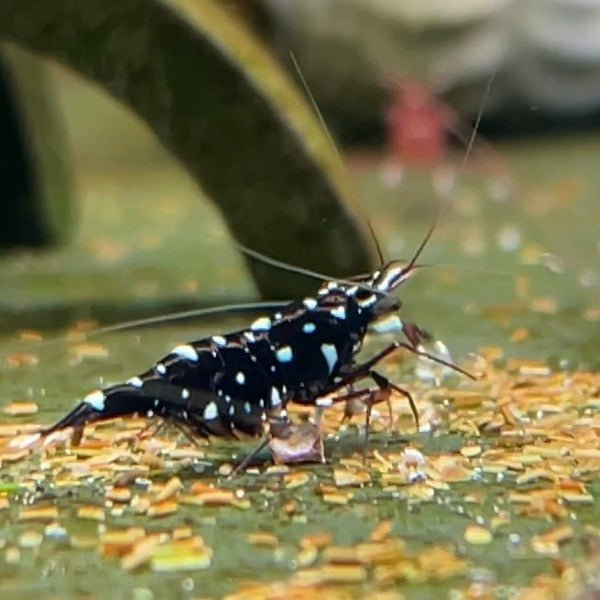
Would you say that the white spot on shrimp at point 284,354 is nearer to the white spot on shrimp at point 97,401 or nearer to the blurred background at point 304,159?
the white spot on shrimp at point 97,401

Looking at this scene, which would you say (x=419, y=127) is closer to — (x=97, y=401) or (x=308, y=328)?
(x=308, y=328)

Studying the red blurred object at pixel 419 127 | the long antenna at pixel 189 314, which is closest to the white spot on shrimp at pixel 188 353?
the long antenna at pixel 189 314

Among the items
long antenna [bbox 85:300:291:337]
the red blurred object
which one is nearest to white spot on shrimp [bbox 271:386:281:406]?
long antenna [bbox 85:300:291:337]

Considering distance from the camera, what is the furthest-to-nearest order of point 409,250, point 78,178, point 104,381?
point 78,178 → point 409,250 → point 104,381

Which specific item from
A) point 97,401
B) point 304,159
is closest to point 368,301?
point 97,401

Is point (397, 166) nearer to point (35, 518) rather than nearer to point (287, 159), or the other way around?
point (287, 159)

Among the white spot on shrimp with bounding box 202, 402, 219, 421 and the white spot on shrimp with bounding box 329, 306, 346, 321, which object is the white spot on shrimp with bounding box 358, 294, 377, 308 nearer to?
the white spot on shrimp with bounding box 329, 306, 346, 321

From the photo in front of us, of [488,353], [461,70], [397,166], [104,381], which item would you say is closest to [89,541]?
[104,381]
